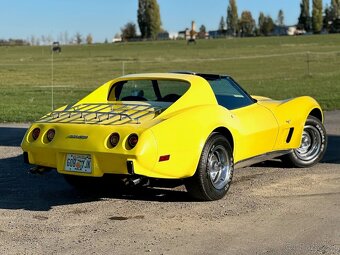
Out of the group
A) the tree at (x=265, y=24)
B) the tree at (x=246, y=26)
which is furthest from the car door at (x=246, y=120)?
the tree at (x=265, y=24)

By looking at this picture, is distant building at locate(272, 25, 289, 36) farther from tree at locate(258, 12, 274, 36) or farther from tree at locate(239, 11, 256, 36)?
tree at locate(258, 12, 274, 36)

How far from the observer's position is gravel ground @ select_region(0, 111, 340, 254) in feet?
15.6

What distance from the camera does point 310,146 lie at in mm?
8055

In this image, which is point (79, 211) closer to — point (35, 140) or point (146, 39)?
point (35, 140)

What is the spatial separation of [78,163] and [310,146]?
3.67m

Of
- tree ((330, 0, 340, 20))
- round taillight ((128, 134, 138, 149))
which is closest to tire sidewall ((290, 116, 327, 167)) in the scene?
round taillight ((128, 134, 138, 149))

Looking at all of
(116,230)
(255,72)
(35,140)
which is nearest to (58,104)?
(35,140)

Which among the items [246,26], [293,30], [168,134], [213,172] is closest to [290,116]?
[213,172]

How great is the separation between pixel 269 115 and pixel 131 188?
1.92 meters

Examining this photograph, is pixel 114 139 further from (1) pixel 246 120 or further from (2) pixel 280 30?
(2) pixel 280 30

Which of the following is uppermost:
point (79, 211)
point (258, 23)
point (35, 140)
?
point (258, 23)

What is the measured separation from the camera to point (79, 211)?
5.93m

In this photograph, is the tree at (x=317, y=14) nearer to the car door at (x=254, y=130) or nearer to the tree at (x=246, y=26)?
the tree at (x=246, y=26)

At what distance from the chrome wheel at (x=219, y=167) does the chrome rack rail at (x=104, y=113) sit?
773 mm
